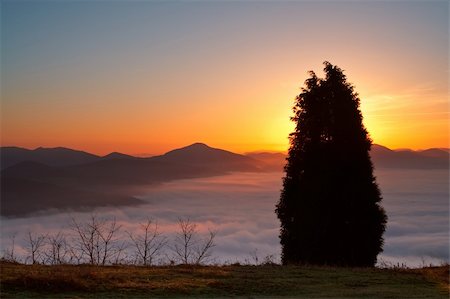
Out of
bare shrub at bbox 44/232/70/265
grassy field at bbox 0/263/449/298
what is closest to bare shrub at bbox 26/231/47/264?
bare shrub at bbox 44/232/70/265

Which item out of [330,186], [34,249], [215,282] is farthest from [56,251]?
[330,186]

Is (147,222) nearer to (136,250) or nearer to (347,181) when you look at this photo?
(136,250)

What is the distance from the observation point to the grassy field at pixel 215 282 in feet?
43.0

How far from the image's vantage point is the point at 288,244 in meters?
27.7

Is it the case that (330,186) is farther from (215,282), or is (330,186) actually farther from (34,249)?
(34,249)

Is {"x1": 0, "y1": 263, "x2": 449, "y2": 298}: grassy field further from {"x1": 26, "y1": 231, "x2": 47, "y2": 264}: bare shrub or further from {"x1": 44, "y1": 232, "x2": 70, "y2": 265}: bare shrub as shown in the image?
{"x1": 26, "y1": 231, "x2": 47, "y2": 264}: bare shrub

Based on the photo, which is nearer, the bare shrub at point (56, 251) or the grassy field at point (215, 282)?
the grassy field at point (215, 282)

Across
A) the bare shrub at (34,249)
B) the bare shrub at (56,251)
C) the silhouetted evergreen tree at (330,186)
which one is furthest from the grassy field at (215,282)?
the silhouetted evergreen tree at (330,186)

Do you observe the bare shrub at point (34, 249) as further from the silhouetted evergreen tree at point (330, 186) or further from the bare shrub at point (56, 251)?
the silhouetted evergreen tree at point (330, 186)

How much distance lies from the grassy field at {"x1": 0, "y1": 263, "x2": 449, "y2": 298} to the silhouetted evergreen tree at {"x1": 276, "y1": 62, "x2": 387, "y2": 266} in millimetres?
8792

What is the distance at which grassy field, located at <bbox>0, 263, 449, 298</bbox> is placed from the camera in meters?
13.1

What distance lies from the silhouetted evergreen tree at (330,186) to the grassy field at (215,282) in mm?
8792

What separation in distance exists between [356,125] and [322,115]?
6.03 ft

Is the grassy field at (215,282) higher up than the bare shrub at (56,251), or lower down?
lower down
